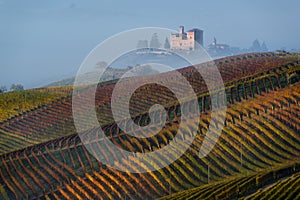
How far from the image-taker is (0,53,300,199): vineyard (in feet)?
40.0

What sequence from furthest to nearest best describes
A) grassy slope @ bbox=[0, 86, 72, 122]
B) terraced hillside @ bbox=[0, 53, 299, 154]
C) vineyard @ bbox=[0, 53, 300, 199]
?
grassy slope @ bbox=[0, 86, 72, 122] < terraced hillside @ bbox=[0, 53, 299, 154] < vineyard @ bbox=[0, 53, 300, 199]

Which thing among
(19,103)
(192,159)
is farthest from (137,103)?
(19,103)

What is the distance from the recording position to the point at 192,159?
14430 mm

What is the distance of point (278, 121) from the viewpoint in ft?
52.3

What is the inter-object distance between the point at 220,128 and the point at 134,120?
463cm

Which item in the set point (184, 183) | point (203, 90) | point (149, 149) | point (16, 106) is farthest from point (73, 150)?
point (16, 106)

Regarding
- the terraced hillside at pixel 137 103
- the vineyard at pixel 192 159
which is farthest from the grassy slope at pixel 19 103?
the vineyard at pixel 192 159

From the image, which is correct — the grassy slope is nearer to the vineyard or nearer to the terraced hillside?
the terraced hillside


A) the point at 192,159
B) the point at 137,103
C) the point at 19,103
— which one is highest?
the point at 192,159

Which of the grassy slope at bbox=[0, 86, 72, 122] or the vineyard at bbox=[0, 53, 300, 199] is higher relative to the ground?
the vineyard at bbox=[0, 53, 300, 199]

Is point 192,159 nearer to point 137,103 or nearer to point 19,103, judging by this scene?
point 137,103

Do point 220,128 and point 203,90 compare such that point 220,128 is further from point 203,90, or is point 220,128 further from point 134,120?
point 203,90

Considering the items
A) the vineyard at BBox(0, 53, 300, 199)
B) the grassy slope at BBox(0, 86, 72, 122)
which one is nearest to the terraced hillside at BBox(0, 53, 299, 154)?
the vineyard at BBox(0, 53, 300, 199)

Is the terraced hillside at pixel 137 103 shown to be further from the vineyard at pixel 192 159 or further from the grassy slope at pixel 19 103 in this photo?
the grassy slope at pixel 19 103
